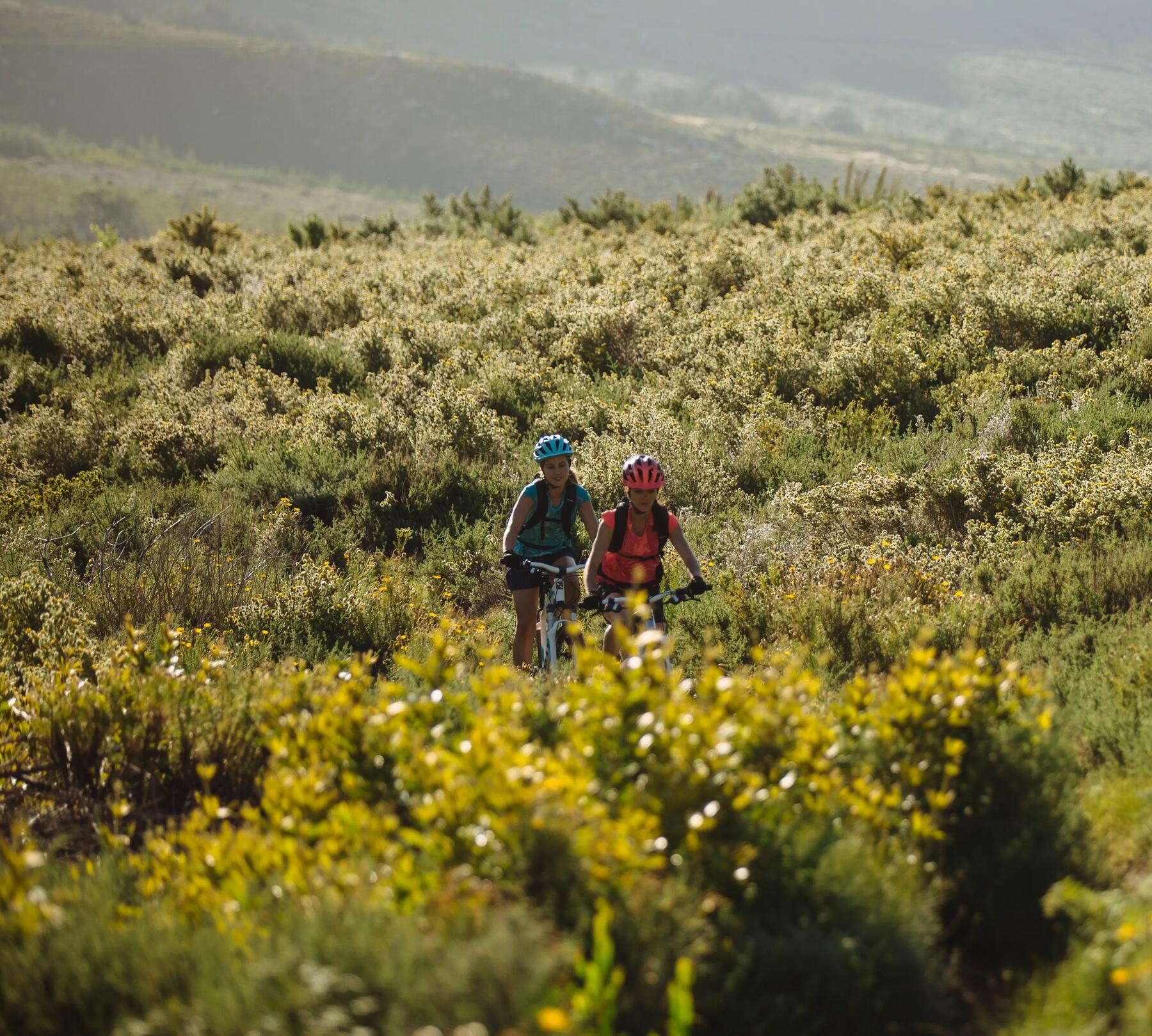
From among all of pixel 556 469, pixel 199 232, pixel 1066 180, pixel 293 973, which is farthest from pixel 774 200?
pixel 293 973

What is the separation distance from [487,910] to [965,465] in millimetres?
7223

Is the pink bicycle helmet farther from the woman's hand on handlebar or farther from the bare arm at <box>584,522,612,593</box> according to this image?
the woman's hand on handlebar

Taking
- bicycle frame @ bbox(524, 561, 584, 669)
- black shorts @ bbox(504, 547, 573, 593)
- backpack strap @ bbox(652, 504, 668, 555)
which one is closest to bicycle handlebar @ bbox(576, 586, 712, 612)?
backpack strap @ bbox(652, 504, 668, 555)

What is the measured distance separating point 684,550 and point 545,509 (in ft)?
4.61

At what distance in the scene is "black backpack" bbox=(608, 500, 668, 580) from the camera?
6195 mm

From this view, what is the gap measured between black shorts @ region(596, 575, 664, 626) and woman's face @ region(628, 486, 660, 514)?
1.80ft

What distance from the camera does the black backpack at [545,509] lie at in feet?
23.1

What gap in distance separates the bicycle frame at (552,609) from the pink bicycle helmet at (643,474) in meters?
1.03

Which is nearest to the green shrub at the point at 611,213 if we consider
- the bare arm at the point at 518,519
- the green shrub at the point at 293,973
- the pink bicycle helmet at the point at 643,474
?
the bare arm at the point at 518,519

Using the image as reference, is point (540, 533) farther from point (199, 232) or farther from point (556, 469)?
point (199, 232)

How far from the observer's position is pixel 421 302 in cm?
1739

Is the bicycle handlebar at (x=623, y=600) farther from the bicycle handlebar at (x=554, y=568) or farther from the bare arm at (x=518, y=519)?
the bare arm at (x=518, y=519)

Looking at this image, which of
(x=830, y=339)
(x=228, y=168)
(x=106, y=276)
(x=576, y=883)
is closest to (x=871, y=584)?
(x=576, y=883)

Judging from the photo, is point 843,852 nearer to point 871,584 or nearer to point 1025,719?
point 1025,719
